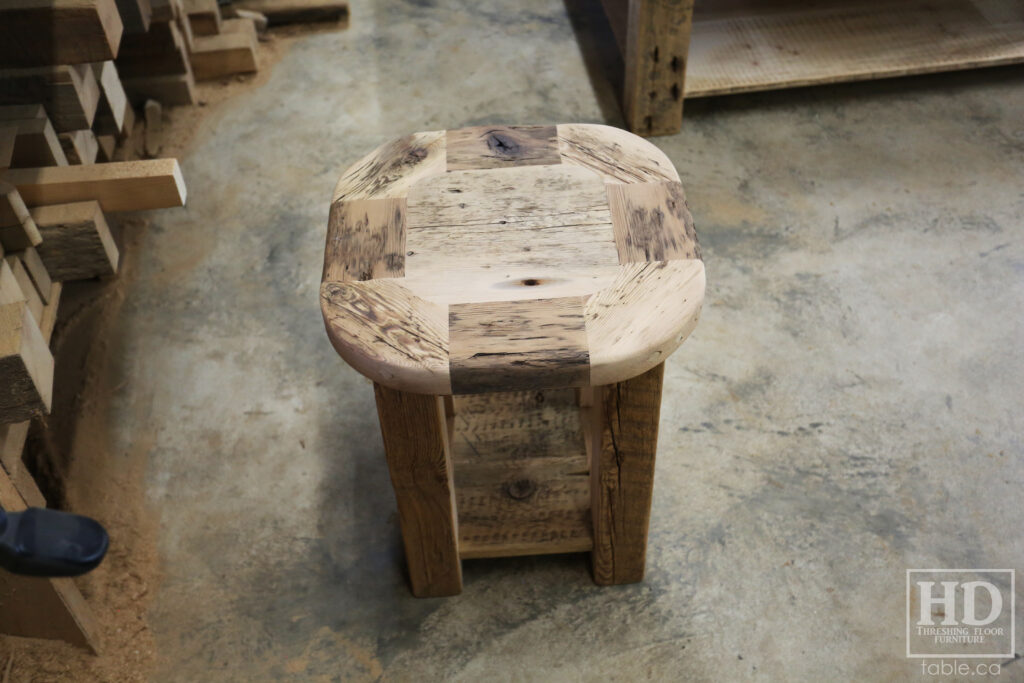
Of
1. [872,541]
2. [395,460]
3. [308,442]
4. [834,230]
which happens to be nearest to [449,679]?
[395,460]

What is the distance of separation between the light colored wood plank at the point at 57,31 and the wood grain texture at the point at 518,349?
985 millimetres

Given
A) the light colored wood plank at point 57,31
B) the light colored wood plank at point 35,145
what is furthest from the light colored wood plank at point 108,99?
the light colored wood plank at point 57,31

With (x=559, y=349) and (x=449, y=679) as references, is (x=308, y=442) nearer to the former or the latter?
(x=449, y=679)

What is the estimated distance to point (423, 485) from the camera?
5.44 feet

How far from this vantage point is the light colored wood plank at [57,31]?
1.71 m

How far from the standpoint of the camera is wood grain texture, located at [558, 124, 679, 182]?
1.65m

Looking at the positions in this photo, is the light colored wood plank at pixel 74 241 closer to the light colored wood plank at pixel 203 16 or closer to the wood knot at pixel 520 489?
the wood knot at pixel 520 489

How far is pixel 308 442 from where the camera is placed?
2.23 m

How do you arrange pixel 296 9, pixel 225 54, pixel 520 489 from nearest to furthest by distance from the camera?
pixel 520 489, pixel 225 54, pixel 296 9

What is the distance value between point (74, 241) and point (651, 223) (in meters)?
1.32

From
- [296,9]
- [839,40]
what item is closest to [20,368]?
[296,9]

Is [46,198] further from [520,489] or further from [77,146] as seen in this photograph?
[520,489]

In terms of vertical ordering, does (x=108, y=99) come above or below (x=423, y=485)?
above

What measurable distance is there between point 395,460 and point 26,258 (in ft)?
3.31
